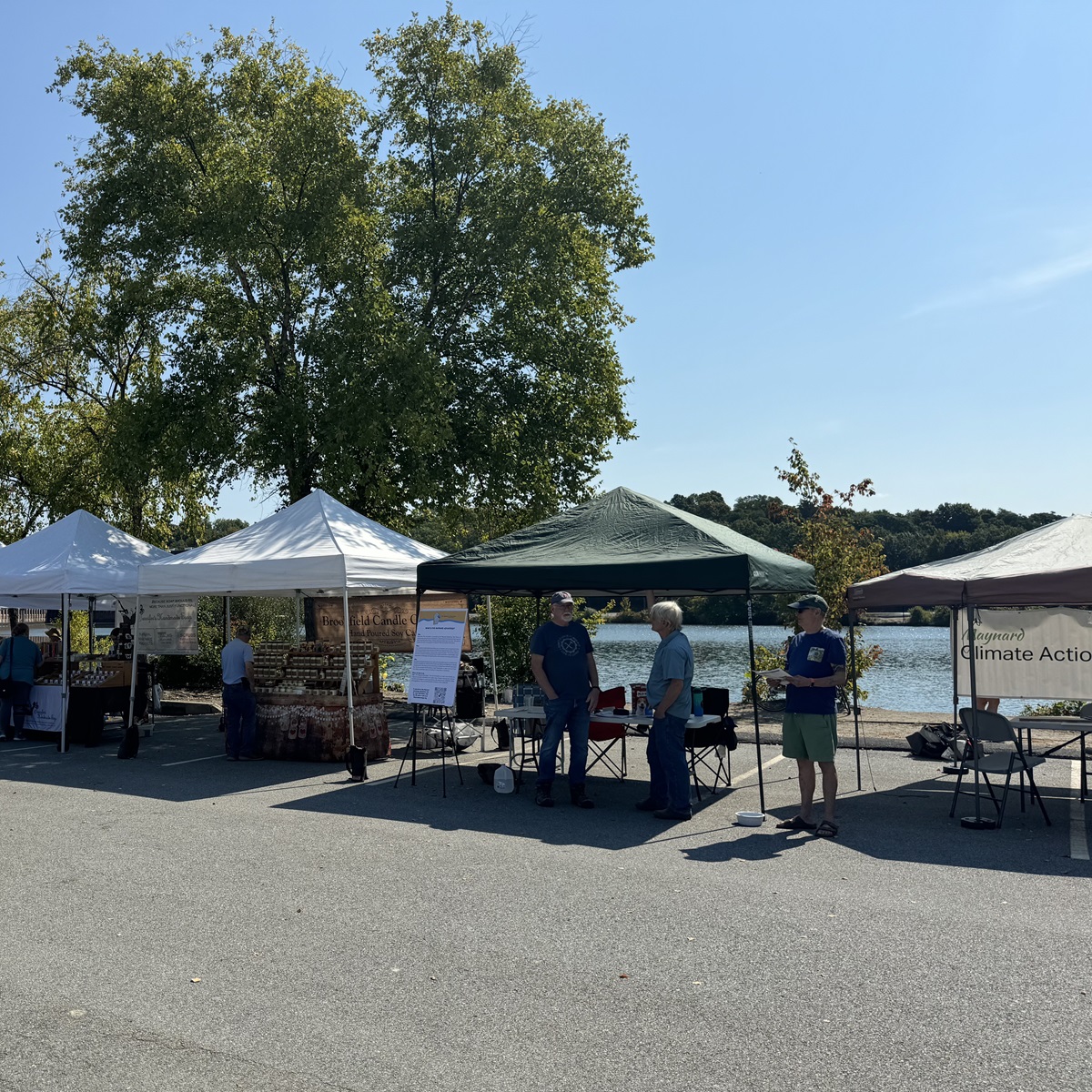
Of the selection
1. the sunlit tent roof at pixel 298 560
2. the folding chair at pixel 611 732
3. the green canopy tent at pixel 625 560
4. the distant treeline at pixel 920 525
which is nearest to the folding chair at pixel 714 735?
the green canopy tent at pixel 625 560

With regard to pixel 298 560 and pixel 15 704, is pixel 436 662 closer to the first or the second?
pixel 298 560

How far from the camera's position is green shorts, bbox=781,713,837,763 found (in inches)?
336

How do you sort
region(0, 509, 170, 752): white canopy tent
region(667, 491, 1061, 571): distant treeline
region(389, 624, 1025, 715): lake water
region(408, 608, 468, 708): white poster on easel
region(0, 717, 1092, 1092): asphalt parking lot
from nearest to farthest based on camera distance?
region(0, 717, 1092, 1092): asphalt parking lot
region(408, 608, 468, 708): white poster on easel
region(0, 509, 170, 752): white canopy tent
region(389, 624, 1025, 715): lake water
region(667, 491, 1061, 571): distant treeline

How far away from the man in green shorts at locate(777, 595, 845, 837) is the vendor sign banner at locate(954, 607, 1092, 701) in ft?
11.4

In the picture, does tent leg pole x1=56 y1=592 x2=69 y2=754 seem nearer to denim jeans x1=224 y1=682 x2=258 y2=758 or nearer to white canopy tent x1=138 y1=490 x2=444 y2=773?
white canopy tent x1=138 y1=490 x2=444 y2=773

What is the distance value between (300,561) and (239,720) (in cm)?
217

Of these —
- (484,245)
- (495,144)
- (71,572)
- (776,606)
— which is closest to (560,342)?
(484,245)

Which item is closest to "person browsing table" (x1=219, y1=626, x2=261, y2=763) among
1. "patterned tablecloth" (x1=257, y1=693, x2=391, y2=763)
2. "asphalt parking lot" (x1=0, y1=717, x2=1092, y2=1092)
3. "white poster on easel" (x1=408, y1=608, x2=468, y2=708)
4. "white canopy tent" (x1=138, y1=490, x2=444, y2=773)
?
"patterned tablecloth" (x1=257, y1=693, x2=391, y2=763)

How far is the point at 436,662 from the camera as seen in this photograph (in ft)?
36.0

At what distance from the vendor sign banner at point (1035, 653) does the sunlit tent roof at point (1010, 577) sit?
1.40 meters

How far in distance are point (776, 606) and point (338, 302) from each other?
1000 centimetres

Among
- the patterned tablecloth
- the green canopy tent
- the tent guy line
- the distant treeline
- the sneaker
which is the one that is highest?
the distant treeline

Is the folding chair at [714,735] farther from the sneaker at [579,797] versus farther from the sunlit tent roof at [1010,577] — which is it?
the sunlit tent roof at [1010,577]

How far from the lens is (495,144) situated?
21984 millimetres
